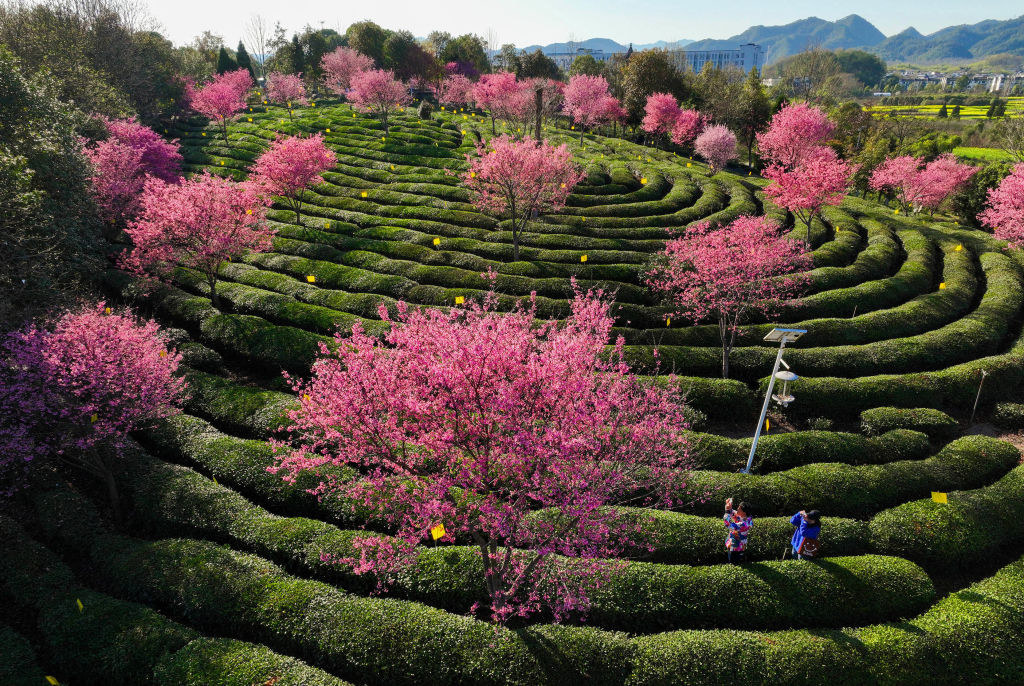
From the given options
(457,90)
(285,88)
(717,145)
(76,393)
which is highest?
(285,88)

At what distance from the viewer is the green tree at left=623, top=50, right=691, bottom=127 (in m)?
74.4

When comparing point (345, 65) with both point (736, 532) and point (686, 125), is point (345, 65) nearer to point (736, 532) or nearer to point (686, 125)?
point (686, 125)

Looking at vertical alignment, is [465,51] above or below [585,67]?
above

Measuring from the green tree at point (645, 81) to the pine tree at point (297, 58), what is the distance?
6262 cm

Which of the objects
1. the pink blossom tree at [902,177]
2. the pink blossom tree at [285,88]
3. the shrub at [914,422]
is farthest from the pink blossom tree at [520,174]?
the pink blossom tree at [285,88]

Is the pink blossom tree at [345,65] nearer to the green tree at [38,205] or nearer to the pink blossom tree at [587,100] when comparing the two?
the pink blossom tree at [587,100]

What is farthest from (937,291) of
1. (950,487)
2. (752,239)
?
(950,487)

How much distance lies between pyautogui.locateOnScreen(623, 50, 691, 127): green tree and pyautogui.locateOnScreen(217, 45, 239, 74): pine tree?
8043 cm

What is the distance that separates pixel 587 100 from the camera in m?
71.3

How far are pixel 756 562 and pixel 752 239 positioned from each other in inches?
647

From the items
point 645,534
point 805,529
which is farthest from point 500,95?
A: point 805,529

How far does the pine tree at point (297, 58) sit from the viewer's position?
93.4 metres

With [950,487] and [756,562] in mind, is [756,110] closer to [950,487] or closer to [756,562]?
[950,487]

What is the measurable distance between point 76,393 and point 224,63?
109722 mm
